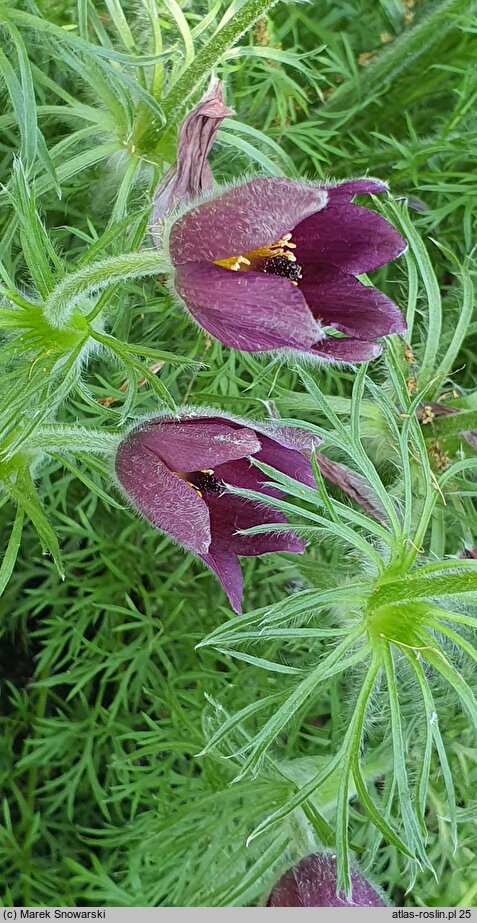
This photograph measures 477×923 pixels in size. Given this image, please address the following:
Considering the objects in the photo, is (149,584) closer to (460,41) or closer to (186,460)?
(186,460)

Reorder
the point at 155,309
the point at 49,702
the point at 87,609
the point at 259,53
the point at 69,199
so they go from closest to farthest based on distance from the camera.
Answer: the point at 259,53 < the point at 155,309 < the point at 69,199 < the point at 87,609 < the point at 49,702

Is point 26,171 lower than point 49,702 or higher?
higher

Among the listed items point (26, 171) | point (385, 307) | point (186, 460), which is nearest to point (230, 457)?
point (186, 460)

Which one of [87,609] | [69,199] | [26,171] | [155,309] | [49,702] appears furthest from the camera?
[49,702]

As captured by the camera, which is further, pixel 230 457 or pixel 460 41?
pixel 460 41

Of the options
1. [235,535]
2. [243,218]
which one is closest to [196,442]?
[235,535]

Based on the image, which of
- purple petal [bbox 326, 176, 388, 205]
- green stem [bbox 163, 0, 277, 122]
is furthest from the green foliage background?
purple petal [bbox 326, 176, 388, 205]

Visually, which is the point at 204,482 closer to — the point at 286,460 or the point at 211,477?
the point at 211,477
